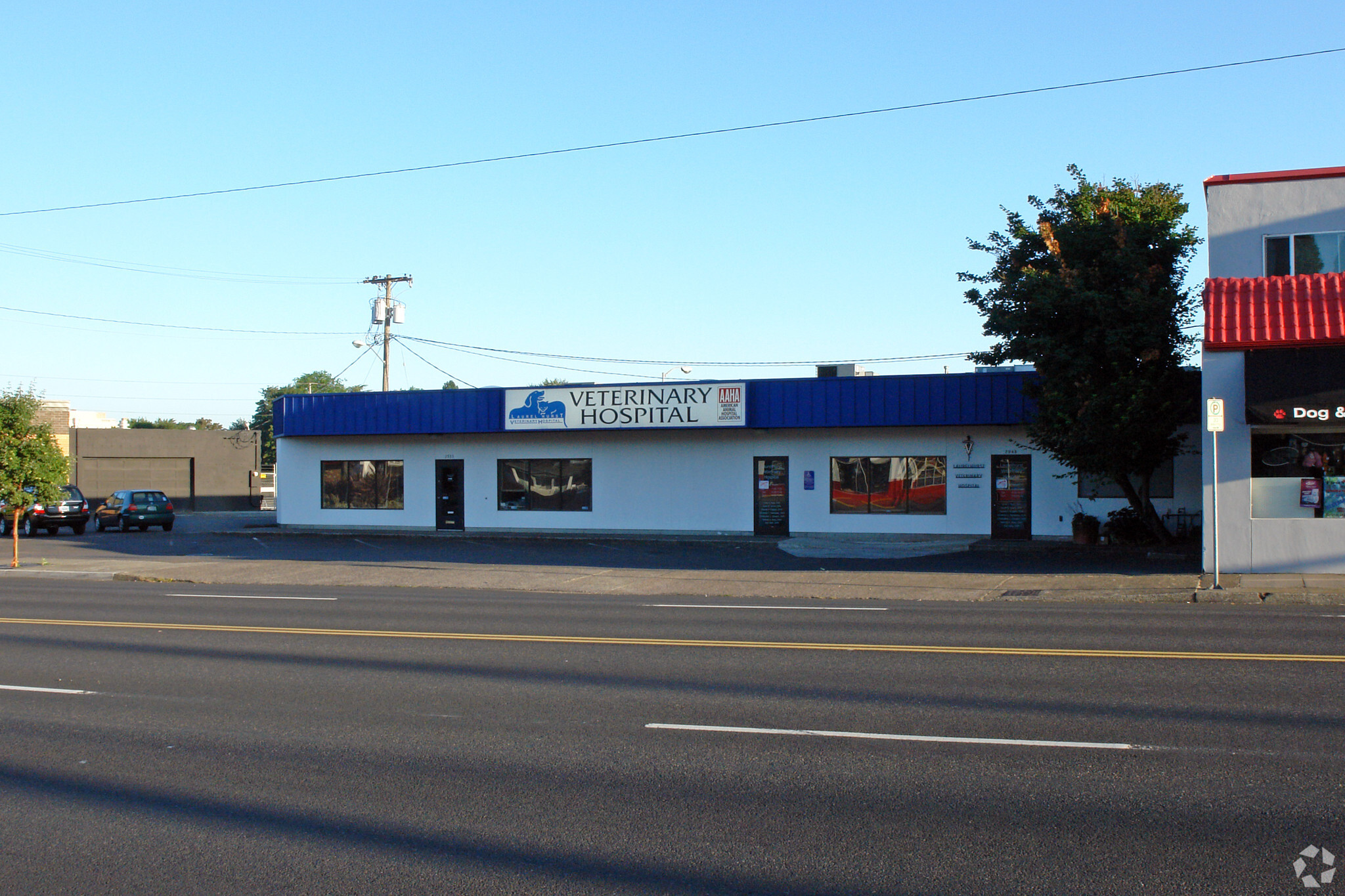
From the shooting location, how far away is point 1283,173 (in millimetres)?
19031

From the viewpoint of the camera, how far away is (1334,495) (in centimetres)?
1844

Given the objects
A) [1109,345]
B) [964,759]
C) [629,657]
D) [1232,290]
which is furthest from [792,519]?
[964,759]

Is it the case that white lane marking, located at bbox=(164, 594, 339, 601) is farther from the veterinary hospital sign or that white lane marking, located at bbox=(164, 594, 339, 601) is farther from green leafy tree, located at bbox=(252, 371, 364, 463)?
green leafy tree, located at bbox=(252, 371, 364, 463)

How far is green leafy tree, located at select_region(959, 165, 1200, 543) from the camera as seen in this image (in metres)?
22.3

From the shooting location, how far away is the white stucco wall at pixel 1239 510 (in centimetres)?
1850

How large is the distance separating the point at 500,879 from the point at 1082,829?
9.63ft

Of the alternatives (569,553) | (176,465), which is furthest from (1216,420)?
(176,465)

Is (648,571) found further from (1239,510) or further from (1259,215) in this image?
(1259,215)

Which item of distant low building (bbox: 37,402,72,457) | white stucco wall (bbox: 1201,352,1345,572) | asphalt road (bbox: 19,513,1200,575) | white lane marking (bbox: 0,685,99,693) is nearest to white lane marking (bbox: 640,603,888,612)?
asphalt road (bbox: 19,513,1200,575)

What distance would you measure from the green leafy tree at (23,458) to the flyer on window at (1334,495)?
88.9 ft

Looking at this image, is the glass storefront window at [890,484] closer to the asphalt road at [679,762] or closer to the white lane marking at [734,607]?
the white lane marking at [734,607]

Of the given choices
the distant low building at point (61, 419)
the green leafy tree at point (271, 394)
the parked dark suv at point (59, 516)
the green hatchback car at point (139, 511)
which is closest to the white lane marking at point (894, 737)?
the green hatchback car at point (139, 511)

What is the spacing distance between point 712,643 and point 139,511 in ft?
109

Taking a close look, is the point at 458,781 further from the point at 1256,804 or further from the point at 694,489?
the point at 694,489
